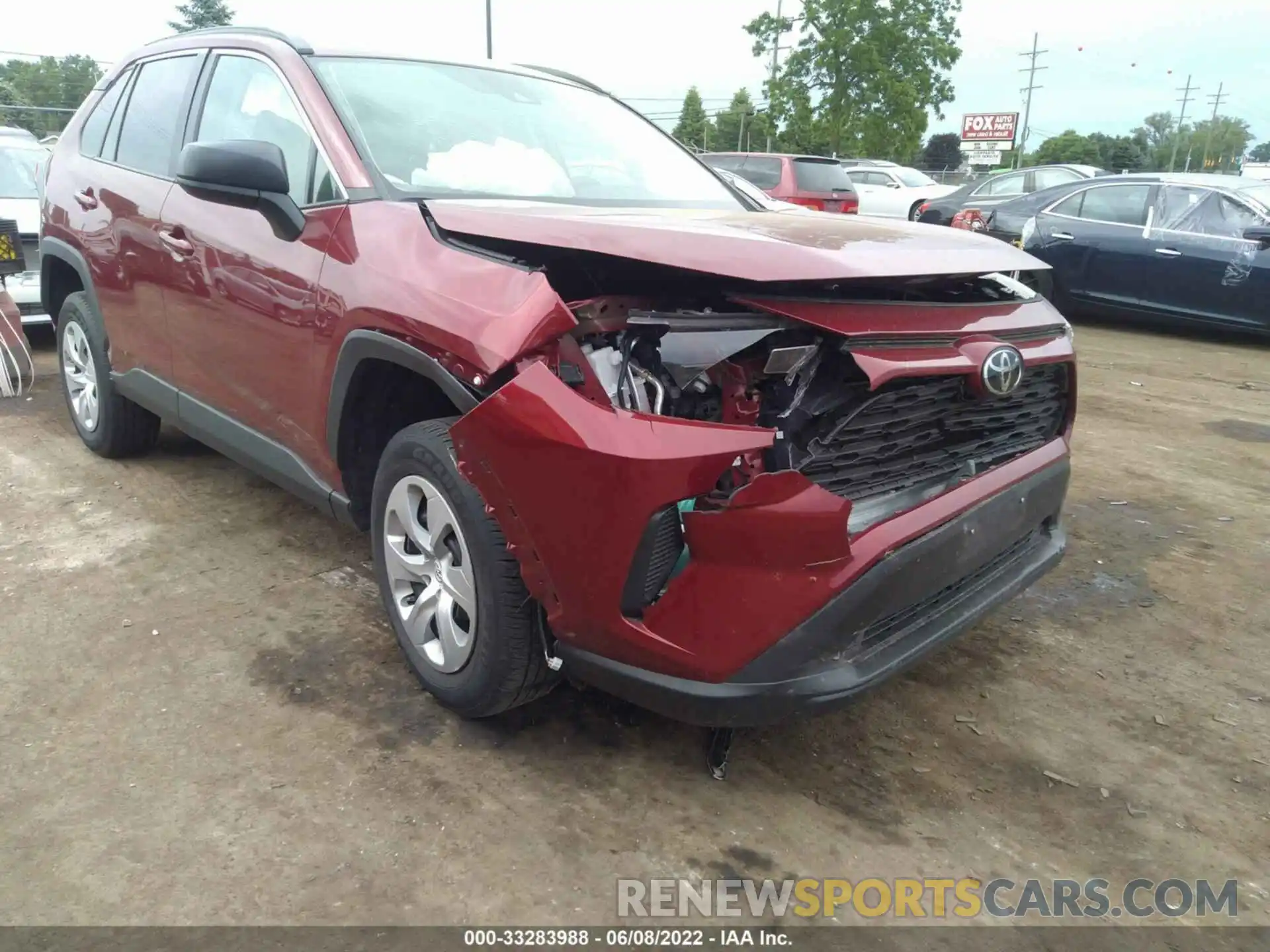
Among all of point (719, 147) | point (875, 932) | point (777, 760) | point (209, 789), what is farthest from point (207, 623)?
point (719, 147)

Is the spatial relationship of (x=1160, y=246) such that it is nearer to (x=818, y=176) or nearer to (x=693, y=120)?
(x=818, y=176)

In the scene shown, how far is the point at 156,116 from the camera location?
3.96 meters

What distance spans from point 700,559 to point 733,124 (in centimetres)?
6226

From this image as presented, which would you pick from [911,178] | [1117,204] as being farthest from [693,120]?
[1117,204]

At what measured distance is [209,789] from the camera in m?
2.38

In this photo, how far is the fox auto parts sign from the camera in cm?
6034

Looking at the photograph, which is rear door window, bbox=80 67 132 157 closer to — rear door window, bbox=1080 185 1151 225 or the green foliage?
rear door window, bbox=1080 185 1151 225

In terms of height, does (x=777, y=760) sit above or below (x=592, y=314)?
below

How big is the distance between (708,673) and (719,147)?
6294cm

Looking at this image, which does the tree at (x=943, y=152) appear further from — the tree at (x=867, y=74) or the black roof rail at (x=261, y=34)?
the black roof rail at (x=261, y=34)

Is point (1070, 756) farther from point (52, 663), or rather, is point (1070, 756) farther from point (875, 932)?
point (52, 663)

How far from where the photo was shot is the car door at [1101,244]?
8781mm

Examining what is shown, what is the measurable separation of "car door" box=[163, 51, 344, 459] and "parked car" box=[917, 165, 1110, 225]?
9.56 m

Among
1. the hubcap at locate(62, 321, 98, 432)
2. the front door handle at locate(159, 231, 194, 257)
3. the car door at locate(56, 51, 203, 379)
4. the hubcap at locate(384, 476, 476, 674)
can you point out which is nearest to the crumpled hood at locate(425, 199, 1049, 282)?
the hubcap at locate(384, 476, 476, 674)
